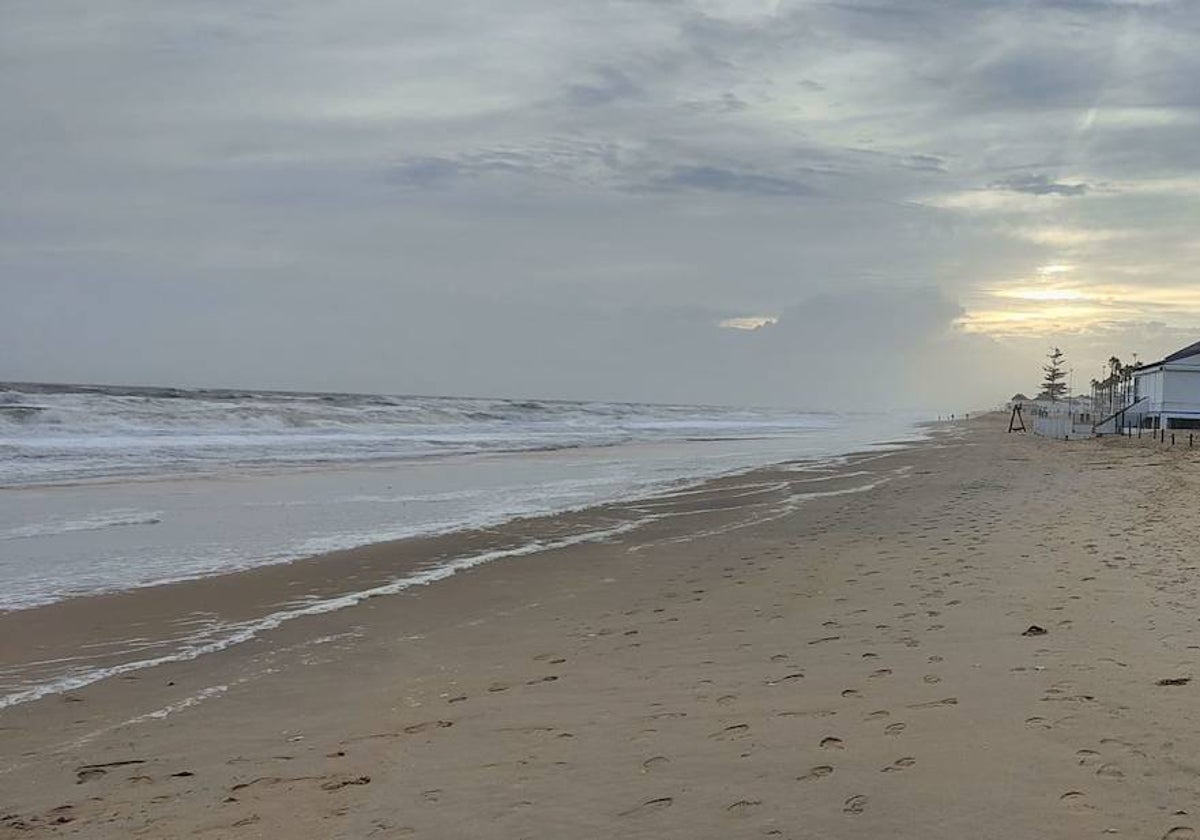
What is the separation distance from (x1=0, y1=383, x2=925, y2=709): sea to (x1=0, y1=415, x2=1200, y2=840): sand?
2.15 feet

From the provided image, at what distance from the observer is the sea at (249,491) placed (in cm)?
920

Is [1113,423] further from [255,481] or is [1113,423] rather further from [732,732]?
[732,732]

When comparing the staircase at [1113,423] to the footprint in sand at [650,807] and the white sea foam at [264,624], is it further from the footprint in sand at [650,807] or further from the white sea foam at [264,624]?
the footprint in sand at [650,807]

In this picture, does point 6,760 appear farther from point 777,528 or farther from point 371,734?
point 777,528

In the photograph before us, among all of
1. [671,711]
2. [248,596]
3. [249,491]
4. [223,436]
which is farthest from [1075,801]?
[223,436]

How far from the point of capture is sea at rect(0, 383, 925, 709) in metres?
9.20

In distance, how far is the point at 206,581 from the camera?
952cm

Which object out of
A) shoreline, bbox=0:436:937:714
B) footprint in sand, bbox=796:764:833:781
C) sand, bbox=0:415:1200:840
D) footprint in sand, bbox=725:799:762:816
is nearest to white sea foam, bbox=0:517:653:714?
shoreline, bbox=0:436:937:714

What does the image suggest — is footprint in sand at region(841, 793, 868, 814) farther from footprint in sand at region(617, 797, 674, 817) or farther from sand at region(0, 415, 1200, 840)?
footprint in sand at region(617, 797, 674, 817)

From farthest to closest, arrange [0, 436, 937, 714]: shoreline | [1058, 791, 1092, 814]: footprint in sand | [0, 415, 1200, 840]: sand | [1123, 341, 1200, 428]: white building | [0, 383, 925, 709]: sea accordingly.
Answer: [1123, 341, 1200, 428]: white building, [0, 383, 925, 709]: sea, [0, 436, 937, 714]: shoreline, [0, 415, 1200, 840]: sand, [1058, 791, 1092, 814]: footprint in sand

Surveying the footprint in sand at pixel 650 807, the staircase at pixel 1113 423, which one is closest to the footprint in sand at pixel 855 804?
the footprint in sand at pixel 650 807

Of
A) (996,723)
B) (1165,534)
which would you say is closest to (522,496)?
(1165,534)

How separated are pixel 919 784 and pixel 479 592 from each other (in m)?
5.85

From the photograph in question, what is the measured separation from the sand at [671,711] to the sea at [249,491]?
0.66 meters
